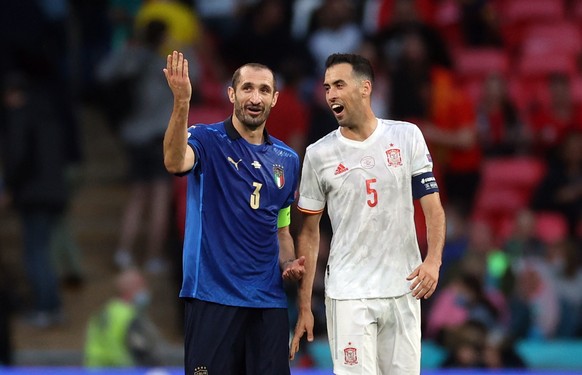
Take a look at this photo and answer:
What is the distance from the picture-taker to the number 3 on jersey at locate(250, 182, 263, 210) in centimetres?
689

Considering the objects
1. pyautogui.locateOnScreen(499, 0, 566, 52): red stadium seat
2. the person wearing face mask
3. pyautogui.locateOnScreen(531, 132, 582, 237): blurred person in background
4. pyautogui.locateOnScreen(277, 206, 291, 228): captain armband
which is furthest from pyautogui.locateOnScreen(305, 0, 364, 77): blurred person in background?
pyautogui.locateOnScreen(277, 206, 291, 228): captain armband

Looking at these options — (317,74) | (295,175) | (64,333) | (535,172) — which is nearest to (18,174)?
(64,333)

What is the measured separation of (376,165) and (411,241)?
1.34 ft

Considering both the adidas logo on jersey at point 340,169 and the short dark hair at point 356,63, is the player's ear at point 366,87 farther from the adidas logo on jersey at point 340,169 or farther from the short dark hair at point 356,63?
the adidas logo on jersey at point 340,169

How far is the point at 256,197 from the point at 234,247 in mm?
262

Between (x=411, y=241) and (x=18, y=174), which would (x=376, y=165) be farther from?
(x=18, y=174)

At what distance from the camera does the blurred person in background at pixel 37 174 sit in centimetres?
1177

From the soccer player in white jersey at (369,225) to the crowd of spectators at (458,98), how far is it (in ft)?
11.9

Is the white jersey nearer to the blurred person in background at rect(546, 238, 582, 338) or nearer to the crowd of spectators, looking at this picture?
the crowd of spectators

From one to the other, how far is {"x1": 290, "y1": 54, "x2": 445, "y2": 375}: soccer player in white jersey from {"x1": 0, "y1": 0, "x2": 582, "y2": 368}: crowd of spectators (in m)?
3.64

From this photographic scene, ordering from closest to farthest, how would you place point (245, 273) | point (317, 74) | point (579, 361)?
point (245, 273) < point (579, 361) < point (317, 74)

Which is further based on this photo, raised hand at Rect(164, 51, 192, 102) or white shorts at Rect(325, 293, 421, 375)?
white shorts at Rect(325, 293, 421, 375)

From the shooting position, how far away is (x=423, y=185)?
6941mm

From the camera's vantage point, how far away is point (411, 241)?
6969mm
